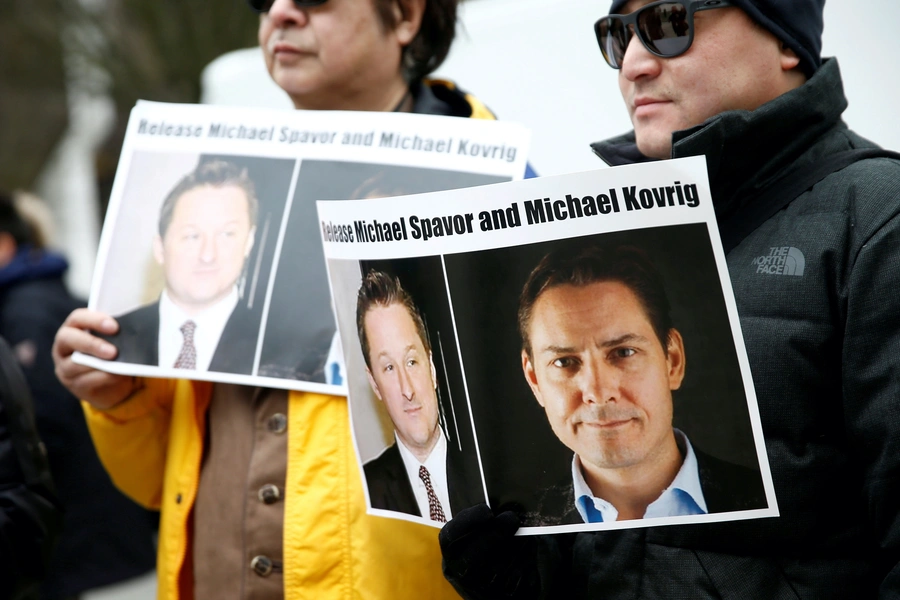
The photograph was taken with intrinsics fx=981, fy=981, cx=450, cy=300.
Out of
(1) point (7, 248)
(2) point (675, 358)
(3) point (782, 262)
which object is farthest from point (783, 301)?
(1) point (7, 248)

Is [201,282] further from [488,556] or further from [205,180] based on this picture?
[488,556]

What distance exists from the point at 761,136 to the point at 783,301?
23 cm

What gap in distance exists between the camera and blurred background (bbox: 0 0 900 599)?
2.01 meters

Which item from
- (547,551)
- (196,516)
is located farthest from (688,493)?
(196,516)

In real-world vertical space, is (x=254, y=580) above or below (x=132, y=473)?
below

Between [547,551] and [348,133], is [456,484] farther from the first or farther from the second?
[348,133]

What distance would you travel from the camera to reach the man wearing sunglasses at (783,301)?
1172 mm

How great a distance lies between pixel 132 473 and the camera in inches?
75.8

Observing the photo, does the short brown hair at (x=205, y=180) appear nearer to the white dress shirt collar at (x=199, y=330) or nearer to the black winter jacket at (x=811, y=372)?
the white dress shirt collar at (x=199, y=330)

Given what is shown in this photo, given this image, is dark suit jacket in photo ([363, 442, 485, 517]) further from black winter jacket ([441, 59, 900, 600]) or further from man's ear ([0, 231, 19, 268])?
man's ear ([0, 231, 19, 268])

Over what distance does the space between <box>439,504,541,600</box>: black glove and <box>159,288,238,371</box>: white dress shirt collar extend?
1.90 ft

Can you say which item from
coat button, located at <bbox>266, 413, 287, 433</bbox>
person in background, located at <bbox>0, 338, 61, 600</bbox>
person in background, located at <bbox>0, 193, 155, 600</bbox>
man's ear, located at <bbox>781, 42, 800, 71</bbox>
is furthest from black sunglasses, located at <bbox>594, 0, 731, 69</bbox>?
person in background, located at <bbox>0, 193, 155, 600</bbox>

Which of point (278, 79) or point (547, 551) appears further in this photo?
point (278, 79)

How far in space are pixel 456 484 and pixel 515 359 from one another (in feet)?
0.71
